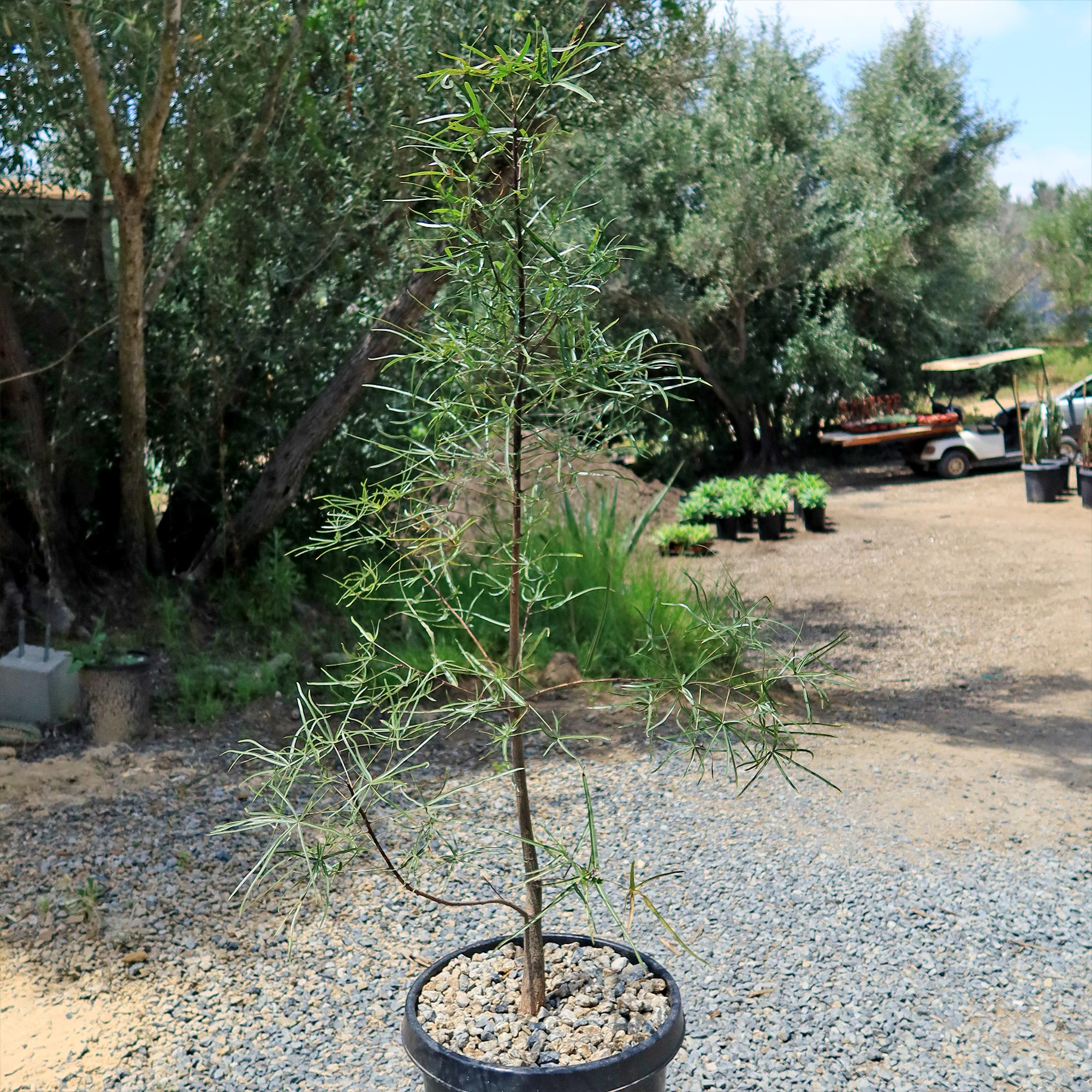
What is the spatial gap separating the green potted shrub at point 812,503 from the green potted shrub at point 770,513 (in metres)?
0.42

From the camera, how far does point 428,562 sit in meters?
1.89

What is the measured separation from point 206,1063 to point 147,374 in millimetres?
4232

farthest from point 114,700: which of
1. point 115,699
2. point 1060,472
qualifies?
point 1060,472

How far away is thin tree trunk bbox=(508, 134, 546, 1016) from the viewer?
5.77ft

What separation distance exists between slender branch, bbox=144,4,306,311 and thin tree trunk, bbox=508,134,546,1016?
3.62m

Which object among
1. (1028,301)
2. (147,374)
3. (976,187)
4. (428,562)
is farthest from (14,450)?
(1028,301)

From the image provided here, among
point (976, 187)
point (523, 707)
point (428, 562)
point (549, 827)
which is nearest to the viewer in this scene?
point (523, 707)

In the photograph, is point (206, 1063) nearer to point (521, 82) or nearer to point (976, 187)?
point (521, 82)

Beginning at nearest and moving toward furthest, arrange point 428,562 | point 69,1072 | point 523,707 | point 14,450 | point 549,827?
point 523,707
point 428,562
point 69,1072
point 549,827
point 14,450

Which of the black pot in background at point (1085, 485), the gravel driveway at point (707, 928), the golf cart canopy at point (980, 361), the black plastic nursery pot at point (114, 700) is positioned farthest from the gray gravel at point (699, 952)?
the golf cart canopy at point (980, 361)

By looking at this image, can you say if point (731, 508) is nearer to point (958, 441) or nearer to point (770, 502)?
point (770, 502)

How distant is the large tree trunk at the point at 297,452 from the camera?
5797mm

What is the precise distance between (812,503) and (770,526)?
2.40 feet

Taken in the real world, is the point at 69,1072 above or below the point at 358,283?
below
